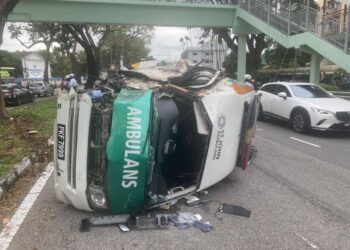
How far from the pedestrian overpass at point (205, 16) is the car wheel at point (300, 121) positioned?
212 inches

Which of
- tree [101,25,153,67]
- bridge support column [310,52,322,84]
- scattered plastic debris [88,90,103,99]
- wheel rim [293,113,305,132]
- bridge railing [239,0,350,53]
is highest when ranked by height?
tree [101,25,153,67]

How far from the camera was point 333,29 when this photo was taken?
50.1ft

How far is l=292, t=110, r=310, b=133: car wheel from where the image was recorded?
431 inches

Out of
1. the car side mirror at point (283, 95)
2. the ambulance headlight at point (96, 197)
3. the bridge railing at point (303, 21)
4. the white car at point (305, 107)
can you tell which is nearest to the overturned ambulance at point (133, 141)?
the ambulance headlight at point (96, 197)

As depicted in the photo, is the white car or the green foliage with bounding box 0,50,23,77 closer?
the white car

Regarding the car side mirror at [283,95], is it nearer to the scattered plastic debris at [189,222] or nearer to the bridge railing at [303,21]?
the bridge railing at [303,21]

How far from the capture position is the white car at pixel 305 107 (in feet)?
34.5

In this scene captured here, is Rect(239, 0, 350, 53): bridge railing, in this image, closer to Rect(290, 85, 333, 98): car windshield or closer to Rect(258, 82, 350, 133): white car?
Rect(290, 85, 333, 98): car windshield

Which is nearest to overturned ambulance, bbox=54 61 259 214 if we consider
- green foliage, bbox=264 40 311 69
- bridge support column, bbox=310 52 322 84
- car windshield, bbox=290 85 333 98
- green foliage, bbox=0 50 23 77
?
car windshield, bbox=290 85 333 98

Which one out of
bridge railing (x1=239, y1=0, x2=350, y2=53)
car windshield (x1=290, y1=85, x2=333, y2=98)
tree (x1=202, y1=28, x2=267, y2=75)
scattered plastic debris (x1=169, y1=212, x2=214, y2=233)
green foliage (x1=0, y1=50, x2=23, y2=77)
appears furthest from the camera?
green foliage (x1=0, y1=50, x2=23, y2=77)

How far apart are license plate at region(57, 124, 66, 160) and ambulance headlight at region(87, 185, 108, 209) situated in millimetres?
520

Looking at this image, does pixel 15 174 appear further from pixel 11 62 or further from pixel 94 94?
pixel 11 62

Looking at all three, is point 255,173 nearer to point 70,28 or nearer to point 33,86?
point 70,28

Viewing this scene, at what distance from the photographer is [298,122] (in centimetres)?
1128
